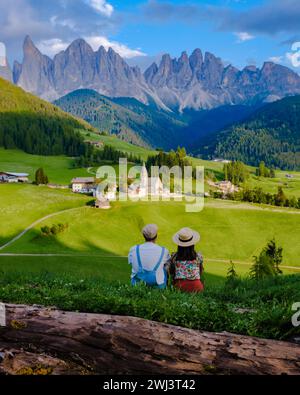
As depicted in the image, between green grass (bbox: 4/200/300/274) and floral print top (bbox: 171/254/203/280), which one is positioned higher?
floral print top (bbox: 171/254/203/280)

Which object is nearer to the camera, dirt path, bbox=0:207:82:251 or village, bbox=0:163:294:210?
dirt path, bbox=0:207:82:251

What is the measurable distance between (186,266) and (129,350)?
609 cm

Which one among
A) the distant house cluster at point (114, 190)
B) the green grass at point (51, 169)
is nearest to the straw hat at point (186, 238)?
the distant house cluster at point (114, 190)

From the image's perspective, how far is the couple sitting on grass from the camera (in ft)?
44.5

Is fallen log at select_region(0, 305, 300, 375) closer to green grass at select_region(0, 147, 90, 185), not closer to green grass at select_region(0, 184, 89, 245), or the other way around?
green grass at select_region(0, 184, 89, 245)

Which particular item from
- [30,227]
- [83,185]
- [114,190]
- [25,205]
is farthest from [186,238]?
[83,185]

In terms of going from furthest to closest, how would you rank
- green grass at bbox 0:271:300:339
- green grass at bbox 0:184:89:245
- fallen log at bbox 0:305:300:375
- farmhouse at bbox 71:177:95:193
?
farmhouse at bbox 71:177:95:193 → green grass at bbox 0:184:89:245 → green grass at bbox 0:271:300:339 → fallen log at bbox 0:305:300:375

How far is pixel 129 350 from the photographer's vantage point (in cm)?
798

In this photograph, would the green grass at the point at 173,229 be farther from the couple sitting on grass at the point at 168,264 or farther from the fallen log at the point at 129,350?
the fallen log at the point at 129,350

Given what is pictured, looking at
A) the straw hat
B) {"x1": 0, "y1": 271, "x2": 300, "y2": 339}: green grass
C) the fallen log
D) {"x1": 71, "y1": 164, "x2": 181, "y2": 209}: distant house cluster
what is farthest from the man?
{"x1": 71, "y1": 164, "x2": 181, "y2": 209}: distant house cluster

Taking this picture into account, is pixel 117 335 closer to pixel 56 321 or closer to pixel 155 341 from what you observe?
pixel 155 341

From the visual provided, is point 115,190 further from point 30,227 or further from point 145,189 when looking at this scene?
point 30,227
